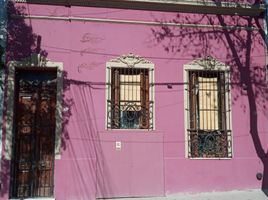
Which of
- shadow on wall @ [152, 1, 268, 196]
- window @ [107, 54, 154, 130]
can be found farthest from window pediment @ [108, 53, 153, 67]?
shadow on wall @ [152, 1, 268, 196]

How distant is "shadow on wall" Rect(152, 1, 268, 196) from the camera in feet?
34.5

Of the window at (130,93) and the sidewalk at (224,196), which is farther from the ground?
the window at (130,93)

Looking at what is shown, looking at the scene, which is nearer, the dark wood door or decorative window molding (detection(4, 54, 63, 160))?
decorative window molding (detection(4, 54, 63, 160))

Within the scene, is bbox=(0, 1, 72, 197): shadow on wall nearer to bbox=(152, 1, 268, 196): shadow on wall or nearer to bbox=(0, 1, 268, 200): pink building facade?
bbox=(0, 1, 268, 200): pink building facade

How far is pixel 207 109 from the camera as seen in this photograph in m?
10.6

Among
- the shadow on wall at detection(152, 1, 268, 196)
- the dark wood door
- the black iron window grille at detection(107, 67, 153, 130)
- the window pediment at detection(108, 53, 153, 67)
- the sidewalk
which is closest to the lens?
the sidewalk

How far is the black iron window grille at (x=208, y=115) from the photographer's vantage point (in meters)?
10.3

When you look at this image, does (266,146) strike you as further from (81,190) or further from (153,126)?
(81,190)

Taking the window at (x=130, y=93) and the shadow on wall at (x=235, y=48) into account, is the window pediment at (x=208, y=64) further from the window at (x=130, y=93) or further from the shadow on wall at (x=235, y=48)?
the window at (x=130, y=93)

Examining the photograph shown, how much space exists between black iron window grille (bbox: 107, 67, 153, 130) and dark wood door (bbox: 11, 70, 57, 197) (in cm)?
139

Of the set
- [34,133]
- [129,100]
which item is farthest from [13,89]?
[129,100]

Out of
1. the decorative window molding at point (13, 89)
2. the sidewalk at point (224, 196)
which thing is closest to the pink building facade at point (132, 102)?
the decorative window molding at point (13, 89)

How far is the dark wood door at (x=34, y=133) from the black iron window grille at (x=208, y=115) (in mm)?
3311

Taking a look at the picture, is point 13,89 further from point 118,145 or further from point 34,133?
point 118,145
